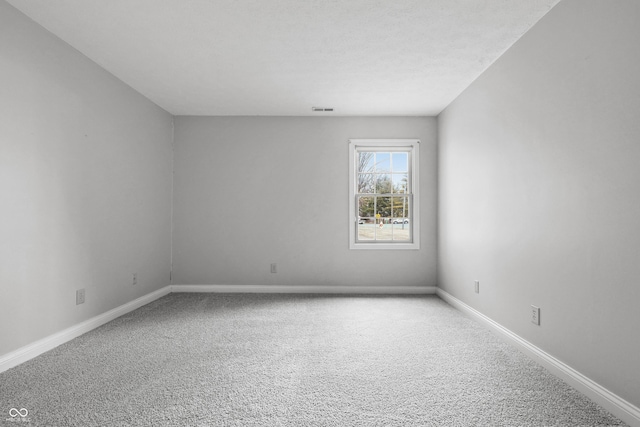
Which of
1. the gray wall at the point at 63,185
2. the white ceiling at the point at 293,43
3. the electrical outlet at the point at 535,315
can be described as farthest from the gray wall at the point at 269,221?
the electrical outlet at the point at 535,315

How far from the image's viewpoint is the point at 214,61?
10.5 ft

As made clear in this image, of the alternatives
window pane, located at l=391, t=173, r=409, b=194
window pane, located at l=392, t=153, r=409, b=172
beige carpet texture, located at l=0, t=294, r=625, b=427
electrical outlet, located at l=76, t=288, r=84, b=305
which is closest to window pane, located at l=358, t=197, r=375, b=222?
window pane, located at l=391, t=173, r=409, b=194

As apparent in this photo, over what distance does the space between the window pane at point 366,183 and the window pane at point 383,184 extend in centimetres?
6

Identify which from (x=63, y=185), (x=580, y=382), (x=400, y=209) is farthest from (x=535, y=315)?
(x=63, y=185)

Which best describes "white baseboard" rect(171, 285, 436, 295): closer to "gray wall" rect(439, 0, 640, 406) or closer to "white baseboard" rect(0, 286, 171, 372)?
"white baseboard" rect(0, 286, 171, 372)

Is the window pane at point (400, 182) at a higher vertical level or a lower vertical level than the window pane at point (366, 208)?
higher

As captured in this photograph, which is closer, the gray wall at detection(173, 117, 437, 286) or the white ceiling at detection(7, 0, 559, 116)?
the white ceiling at detection(7, 0, 559, 116)

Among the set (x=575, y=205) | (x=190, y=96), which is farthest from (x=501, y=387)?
(x=190, y=96)

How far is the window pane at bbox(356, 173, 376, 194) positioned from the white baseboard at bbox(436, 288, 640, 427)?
240cm

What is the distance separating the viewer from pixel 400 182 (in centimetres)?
492

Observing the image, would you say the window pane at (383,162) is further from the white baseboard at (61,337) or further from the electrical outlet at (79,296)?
the electrical outlet at (79,296)

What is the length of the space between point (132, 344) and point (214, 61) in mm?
2616

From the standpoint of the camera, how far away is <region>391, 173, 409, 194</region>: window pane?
4.92 meters

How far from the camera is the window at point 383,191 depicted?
190 inches
